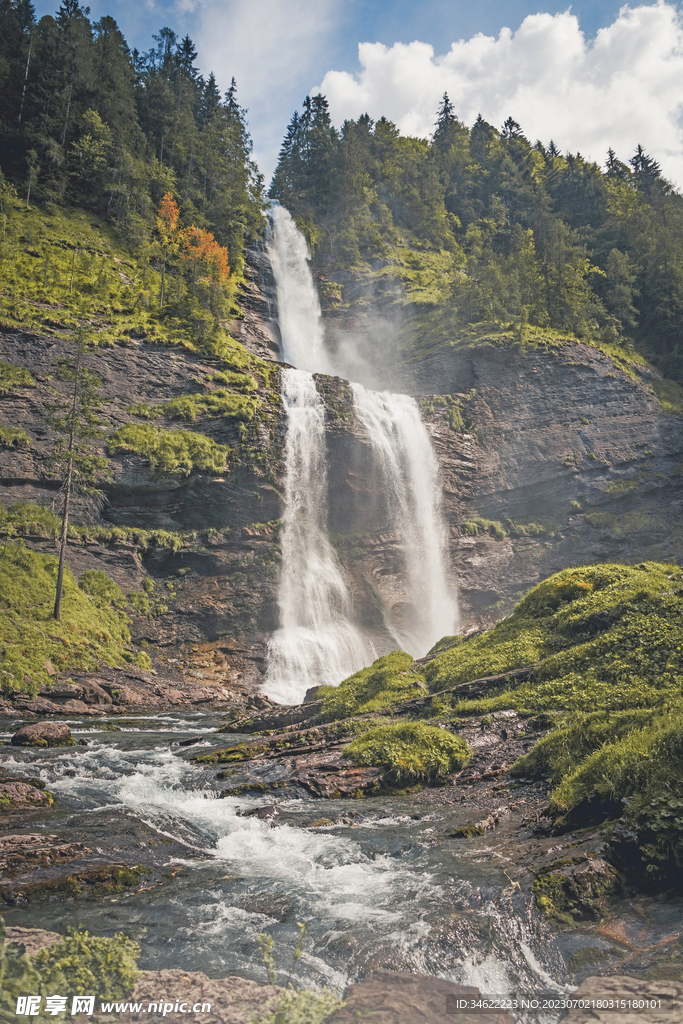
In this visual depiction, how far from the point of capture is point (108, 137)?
49.2 m

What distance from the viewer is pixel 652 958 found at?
12.4ft

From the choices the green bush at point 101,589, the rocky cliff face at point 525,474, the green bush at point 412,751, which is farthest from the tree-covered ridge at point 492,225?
the green bush at point 412,751

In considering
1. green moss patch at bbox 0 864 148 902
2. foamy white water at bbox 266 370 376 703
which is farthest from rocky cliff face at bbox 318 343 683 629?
green moss patch at bbox 0 864 148 902

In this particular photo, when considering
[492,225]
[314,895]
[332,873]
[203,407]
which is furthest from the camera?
[492,225]

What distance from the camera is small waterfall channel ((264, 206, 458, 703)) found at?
30688 millimetres

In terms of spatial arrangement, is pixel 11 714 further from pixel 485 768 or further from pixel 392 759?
pixel 485 768

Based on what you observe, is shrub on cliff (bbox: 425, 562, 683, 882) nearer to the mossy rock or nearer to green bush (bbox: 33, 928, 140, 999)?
the mossy rock

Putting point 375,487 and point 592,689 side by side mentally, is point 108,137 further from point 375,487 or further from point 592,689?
point 592,689

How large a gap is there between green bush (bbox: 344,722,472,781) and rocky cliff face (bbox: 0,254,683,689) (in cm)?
1963

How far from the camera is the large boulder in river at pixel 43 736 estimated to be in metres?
13.2

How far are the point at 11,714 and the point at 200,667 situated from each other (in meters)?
11.4

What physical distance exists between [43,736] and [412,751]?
29.8 ft

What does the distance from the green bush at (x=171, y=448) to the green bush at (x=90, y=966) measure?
28.5m

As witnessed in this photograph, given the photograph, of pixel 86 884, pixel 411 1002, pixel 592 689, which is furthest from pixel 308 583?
pixel 411 1002
